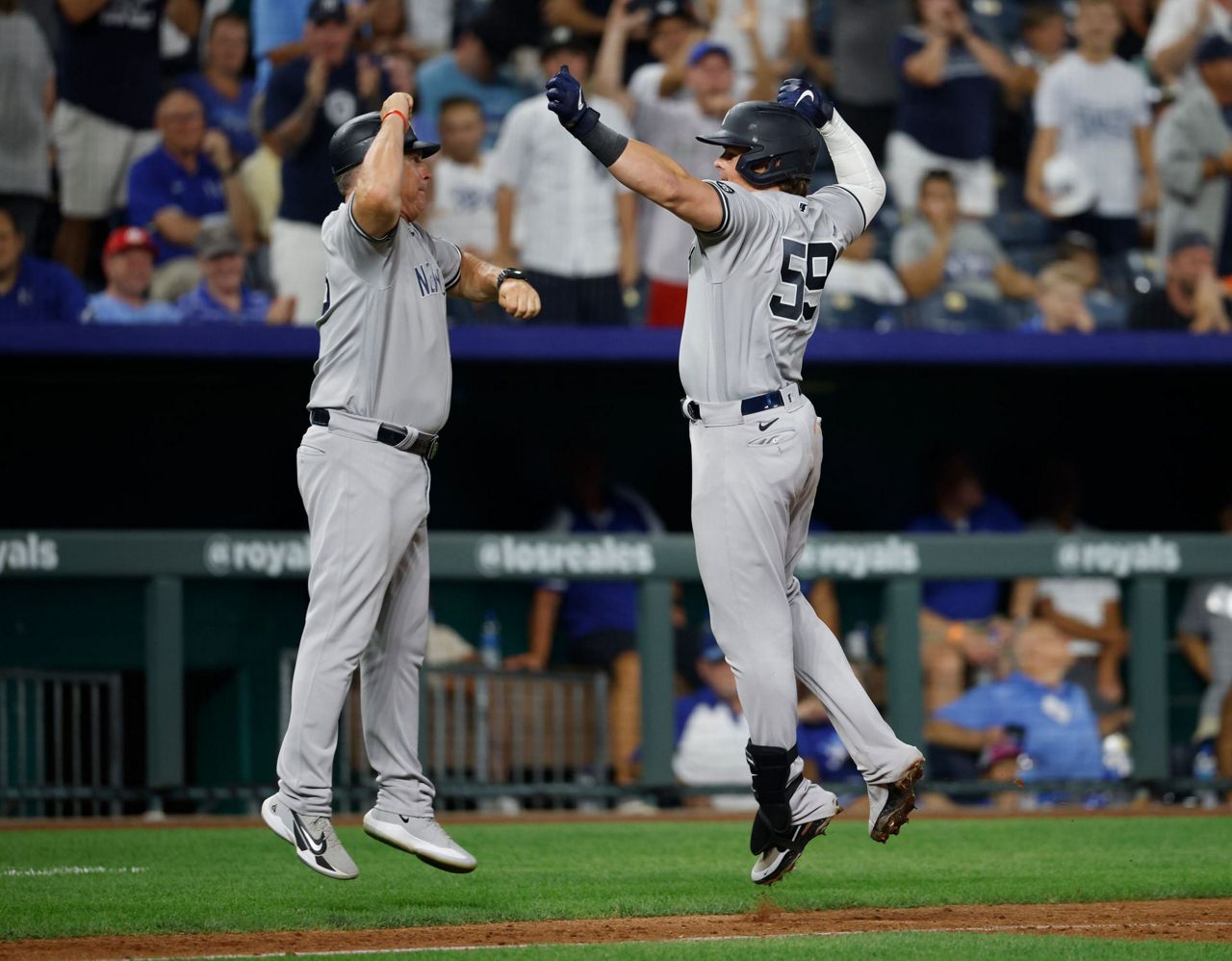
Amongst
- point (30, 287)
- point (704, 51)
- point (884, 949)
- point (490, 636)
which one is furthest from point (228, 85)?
point (884, 949)

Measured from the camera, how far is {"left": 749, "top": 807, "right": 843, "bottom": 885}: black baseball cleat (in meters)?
4.59

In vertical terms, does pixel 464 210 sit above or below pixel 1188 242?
above

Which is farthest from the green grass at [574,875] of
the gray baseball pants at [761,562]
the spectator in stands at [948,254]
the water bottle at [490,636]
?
the spectator in stands at [948,254]

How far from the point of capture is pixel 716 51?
10273 mm

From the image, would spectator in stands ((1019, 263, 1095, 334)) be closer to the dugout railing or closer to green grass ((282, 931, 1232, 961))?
the dugout railing

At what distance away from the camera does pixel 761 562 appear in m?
4.64

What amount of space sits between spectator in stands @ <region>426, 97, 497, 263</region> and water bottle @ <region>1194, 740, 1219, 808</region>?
438 cm

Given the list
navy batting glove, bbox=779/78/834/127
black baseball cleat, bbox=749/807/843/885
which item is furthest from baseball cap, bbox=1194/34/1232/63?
black baseball cleat, bbox=749/807/843/885

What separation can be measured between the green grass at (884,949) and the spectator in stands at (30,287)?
21.0ft

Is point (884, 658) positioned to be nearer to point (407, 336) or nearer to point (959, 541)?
point (959, 541)

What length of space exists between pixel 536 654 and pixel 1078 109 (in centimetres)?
491

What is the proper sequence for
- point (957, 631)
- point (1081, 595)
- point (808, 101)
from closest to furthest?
1. point (808, 101)
2. point (957, 631)
3. point (1081, 595)

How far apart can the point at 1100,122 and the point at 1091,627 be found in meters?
3.79

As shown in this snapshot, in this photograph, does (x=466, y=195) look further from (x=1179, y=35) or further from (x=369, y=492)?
(x=369, y=492)
